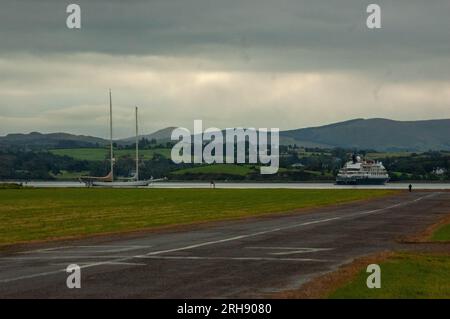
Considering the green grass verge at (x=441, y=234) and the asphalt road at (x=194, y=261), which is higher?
the asphalt road at (x=194, y=261)

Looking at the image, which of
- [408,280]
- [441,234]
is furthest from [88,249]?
[441,234]

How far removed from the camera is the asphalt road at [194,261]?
65.6 ft

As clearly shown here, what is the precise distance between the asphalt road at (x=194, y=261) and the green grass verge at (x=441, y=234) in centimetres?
142

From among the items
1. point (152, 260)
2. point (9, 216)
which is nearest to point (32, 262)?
point (152, 260)

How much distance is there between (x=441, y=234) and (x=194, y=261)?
16.4 m

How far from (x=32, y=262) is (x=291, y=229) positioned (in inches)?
755

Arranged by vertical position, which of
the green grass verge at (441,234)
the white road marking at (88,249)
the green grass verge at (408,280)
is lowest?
the green grass verge at (441,234)

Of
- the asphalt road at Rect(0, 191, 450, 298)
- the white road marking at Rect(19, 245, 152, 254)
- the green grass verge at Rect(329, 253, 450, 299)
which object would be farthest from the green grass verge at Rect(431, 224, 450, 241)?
the white road marking at Rect(19, 245, 152, 254)

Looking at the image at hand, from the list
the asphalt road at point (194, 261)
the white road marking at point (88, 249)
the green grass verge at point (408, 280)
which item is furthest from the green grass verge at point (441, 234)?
the white road marking at point (88, 249)

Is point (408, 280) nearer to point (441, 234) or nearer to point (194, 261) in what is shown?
point (194, 261)

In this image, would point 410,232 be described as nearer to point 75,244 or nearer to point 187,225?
→ point 187,225

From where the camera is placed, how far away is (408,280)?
21969 mm

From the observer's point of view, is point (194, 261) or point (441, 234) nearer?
point (194, 261)

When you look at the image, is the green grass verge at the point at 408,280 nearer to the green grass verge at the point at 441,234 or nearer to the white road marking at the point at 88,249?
the green grass verge at the point at 441,234
